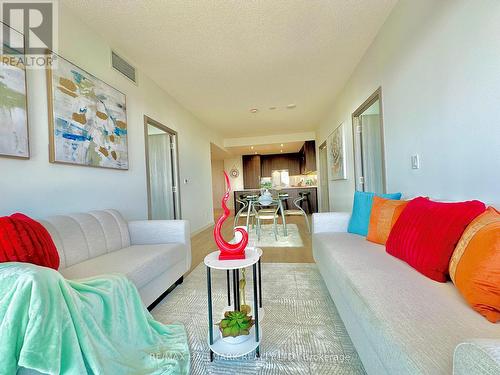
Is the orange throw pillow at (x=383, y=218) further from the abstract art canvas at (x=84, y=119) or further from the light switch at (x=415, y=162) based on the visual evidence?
the abstract art canvas at (x=84, y=119)

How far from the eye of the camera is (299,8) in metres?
2.12

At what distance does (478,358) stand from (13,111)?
240 centimetres

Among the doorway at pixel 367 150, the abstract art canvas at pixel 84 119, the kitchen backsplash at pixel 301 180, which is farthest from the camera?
the kitchen backsplash at pixel 301 180

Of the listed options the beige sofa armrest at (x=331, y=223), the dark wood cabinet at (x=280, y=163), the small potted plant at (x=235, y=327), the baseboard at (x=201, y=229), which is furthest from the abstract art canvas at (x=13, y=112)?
the dark wood cabinet at (x=280, y=163)

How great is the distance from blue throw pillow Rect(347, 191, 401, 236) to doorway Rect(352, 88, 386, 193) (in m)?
1.27

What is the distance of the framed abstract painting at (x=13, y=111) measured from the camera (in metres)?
1.52

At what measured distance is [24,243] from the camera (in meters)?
1.18

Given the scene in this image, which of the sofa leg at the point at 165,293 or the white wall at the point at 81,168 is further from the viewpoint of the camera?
the sofa leg at the point at 165,293

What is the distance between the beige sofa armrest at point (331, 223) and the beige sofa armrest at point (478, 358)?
6.28 ft

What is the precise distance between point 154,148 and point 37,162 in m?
2.47

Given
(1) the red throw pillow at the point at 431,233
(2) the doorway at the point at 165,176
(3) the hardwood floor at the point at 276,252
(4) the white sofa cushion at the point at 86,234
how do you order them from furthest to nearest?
(2) the doorway at the point at 165,176 → (3) the hardwood floor at the point at 276,252 → (4) the white sofa cushion at the point at 86,234 → (1) the red throw pillow at the point at 431,233

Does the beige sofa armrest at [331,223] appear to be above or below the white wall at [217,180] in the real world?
below

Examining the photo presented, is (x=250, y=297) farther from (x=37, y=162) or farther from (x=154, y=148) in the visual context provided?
(x=154, y=148)

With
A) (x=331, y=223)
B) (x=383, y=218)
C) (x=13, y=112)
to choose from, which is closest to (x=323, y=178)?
(x=331, y=223)
